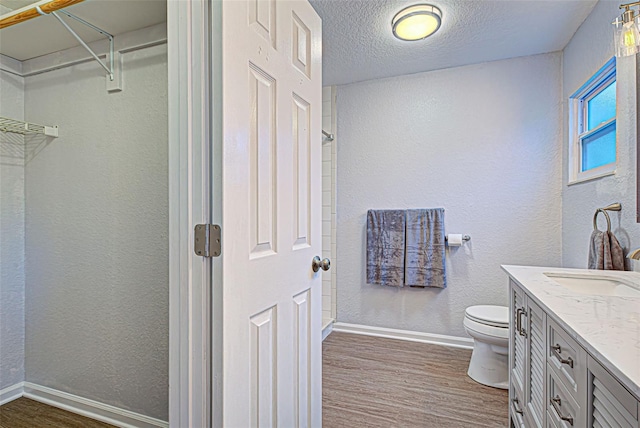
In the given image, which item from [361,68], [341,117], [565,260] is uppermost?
[361,68]

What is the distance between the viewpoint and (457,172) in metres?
2.76

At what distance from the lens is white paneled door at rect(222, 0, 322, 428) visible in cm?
92

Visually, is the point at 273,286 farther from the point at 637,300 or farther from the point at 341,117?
the point at 341,117

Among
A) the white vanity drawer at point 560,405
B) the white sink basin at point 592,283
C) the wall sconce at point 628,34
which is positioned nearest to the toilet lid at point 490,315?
the white sink basin at point 592,283

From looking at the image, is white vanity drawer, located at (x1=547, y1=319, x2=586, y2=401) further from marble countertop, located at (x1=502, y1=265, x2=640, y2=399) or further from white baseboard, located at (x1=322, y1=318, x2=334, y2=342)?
white baseboard, located at (x1=322, y1=318, x2=334, y2=342)

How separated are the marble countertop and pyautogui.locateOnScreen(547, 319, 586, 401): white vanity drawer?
0.04 metres

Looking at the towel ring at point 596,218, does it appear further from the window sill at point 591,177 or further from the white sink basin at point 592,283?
the white sink basin at point 592,283

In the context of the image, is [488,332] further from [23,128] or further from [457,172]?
[23,128]

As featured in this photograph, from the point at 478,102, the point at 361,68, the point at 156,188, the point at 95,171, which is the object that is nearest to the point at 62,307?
the point at 95,171

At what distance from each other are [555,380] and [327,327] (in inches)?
86.5

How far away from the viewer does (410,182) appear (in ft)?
9.49

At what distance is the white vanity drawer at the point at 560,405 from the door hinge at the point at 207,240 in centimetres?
95

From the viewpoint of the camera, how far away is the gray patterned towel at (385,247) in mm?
2854

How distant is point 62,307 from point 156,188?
0.90m
